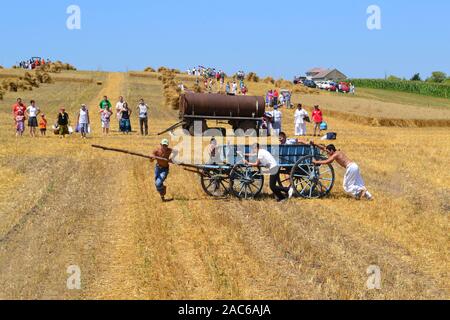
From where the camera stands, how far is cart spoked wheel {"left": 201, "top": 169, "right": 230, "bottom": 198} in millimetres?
13672

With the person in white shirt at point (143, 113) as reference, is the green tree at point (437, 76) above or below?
above

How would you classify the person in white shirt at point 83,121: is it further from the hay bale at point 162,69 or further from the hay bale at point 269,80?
the hay bale at point 162,69

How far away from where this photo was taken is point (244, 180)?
1354 cm

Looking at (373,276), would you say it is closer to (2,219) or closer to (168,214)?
(168,214)

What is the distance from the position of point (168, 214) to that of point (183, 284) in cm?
418

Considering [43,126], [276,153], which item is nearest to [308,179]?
[276,153]

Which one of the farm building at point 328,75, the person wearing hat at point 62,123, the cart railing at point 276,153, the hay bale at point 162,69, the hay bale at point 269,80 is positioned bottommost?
the cart railing at point 276,153

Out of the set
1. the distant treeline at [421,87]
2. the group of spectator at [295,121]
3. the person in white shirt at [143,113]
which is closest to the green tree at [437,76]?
the distant treeline at [421,87]

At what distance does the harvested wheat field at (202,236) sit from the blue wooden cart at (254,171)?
0.39 metres

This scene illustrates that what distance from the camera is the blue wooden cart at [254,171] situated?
13.5m

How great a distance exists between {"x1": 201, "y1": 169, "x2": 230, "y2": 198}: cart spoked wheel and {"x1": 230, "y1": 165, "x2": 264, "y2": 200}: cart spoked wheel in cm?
21

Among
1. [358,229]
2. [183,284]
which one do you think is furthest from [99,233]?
[358,229]

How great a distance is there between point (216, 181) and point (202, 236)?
353 cm

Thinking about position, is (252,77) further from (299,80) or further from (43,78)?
(43,78)
